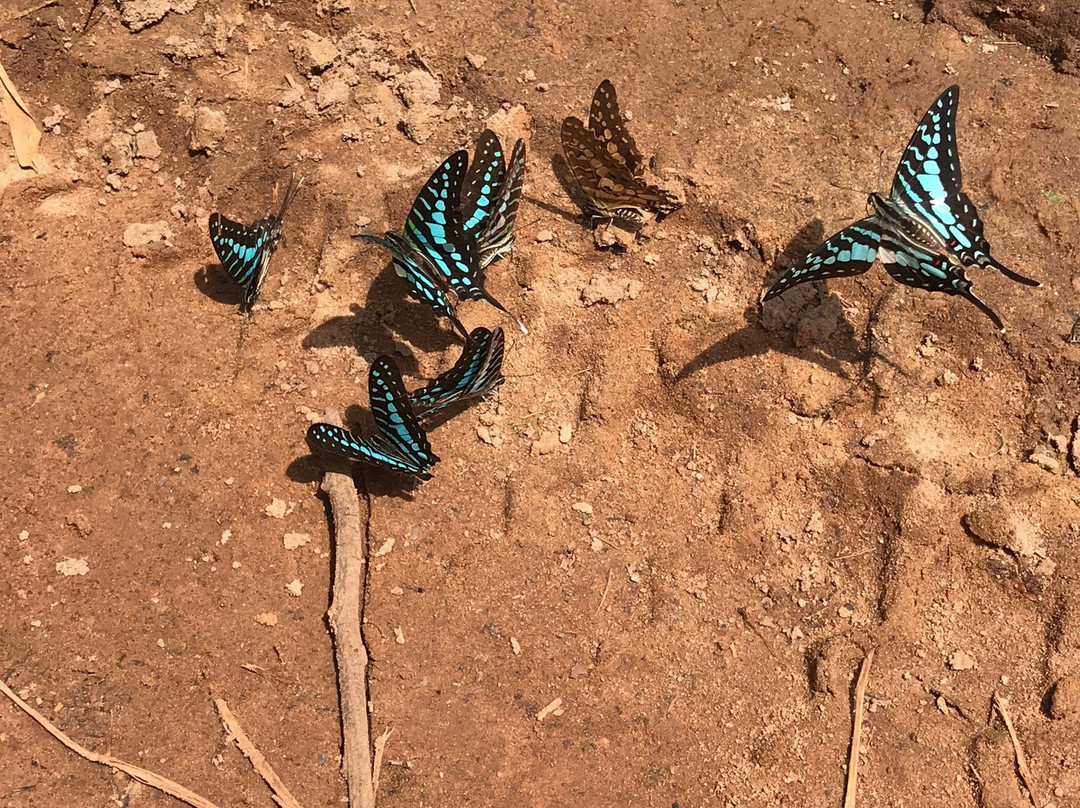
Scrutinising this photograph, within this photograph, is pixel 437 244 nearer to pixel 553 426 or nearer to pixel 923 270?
pixel 553 426

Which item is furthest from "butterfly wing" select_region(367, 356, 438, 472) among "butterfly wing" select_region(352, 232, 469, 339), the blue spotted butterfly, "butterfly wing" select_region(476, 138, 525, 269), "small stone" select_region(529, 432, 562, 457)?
"butterfly wing" select_region(476, 138, 525, 269)

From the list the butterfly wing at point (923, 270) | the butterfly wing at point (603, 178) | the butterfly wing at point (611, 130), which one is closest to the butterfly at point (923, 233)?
the butterfly wing at point (923, 270)

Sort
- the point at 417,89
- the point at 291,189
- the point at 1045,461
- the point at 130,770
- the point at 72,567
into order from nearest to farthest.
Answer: the point at 130,770
the point at 72,567
the point at 1045,461
the point at 291,189
the point at 417,89

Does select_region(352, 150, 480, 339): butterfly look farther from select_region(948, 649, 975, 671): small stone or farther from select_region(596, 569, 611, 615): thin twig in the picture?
select_region(948, 649, 975, 671): small stone

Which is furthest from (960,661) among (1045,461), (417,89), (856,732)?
(417,89)

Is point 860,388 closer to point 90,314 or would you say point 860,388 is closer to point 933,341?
point 933,341

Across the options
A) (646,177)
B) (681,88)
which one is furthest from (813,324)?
(681,88)
